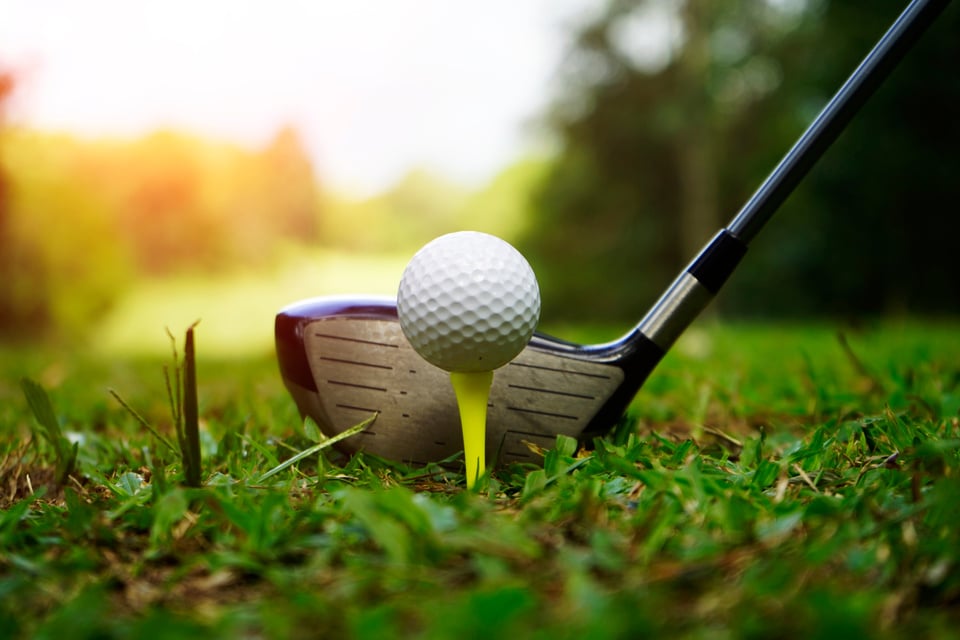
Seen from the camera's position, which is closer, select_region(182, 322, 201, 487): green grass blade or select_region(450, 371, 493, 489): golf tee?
select_region(182, 322, 201, 487): green grass blade

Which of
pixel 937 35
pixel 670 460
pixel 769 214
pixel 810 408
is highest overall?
pixel 937 35

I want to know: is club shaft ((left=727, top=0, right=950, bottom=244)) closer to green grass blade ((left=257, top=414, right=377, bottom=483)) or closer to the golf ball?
the golf ball

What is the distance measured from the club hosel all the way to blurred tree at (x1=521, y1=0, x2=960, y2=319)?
662cm

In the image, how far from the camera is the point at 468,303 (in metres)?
1.24

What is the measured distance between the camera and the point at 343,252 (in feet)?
49.7

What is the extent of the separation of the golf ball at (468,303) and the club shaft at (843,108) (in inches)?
20.1

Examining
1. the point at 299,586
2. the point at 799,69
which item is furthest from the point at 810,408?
the point at 799,69

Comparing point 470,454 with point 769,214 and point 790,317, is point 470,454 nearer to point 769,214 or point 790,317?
point 769,214

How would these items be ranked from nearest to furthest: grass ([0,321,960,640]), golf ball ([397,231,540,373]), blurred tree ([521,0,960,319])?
grass ([0,321,960,640]) → golf ball ([397,231,540,373]) → blurred tree ([521,0,960,319])

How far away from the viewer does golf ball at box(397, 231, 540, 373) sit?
1236 millimetres

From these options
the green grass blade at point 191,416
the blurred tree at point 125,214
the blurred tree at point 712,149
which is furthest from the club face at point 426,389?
the blurred tree at point 125,214

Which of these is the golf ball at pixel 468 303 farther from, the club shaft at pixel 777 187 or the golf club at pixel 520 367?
the club shaft at pixel 777 187

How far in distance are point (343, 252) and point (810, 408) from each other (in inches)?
545

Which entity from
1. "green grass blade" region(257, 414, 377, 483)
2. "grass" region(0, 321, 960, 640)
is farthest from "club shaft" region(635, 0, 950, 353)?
"green grass blade" region(257, 414, 377, 483)
